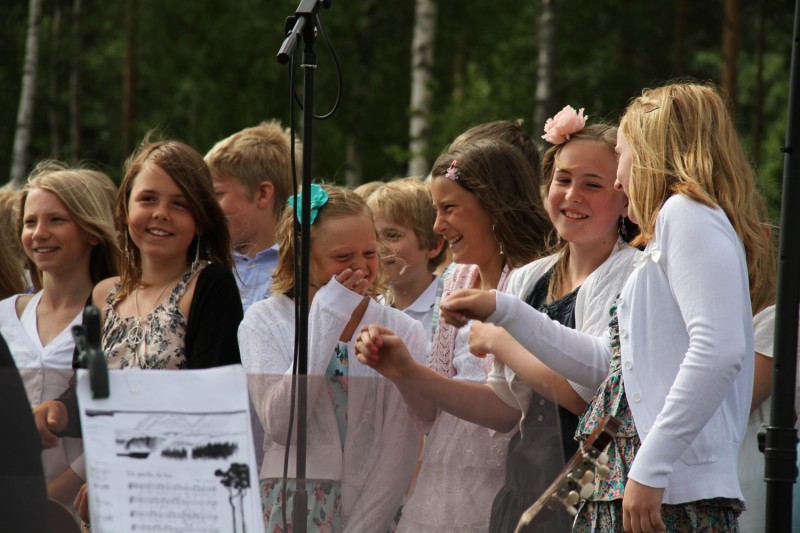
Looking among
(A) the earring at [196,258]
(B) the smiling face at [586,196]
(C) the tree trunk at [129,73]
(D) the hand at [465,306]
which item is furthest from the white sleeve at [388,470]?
(C) the tree trunk at [129,73]

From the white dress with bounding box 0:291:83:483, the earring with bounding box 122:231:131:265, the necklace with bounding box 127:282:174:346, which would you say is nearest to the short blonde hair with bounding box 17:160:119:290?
the white dress with bounding box 0:291:83:483

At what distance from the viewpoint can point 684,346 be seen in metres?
2.62

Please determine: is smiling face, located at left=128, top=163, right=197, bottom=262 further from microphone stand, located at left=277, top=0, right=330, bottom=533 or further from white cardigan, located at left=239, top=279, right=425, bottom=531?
white cardigan, located at left=239, top=279, right=425, bottom=531

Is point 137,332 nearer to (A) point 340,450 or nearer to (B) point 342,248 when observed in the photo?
(B) point 342,248

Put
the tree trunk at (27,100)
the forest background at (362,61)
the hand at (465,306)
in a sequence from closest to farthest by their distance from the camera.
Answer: the hand at (465,306) < the tree trunk at (27,100) < the forest background at (362,61)

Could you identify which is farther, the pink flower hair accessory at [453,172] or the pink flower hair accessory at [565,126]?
the pink flower hair accessory at [453,172]

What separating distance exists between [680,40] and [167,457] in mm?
14956

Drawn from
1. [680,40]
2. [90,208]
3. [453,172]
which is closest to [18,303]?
[90,208]

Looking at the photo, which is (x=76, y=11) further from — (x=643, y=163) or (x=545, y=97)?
(x=643, y=163)

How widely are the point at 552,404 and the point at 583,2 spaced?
16440mm

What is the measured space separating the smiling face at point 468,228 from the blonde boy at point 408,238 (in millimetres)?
1167

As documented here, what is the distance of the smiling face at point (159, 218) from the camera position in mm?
3596

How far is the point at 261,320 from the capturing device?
3.28 metres

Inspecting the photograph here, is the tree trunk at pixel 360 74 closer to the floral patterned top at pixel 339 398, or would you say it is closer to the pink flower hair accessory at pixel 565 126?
the pink flower hair accessory at pixel 565 126
